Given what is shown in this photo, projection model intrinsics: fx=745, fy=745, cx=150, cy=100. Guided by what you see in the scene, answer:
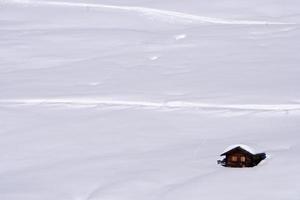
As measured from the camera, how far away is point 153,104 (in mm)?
6676

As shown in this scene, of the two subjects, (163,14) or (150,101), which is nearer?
(150,101)

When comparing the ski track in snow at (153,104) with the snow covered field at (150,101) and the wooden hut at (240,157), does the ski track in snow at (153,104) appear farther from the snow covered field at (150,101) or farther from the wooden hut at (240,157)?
the wooden hut at (240,157)

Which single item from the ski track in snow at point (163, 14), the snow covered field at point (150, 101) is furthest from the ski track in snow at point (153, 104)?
the ski track in snow at point (163, 14)

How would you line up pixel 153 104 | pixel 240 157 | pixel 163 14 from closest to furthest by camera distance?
1. pixel 240 157
2. pixel 153 104
3. pixel 163 14

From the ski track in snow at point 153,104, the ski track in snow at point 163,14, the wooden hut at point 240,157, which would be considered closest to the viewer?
the wooden hut at point 240,157

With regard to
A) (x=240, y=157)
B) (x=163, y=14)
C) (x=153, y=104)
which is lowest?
(x=153, y=104)

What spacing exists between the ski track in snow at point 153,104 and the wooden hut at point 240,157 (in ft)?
5.02

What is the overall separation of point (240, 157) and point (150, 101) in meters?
2.16

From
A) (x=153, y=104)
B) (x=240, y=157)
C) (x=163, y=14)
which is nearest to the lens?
(x=240, y=157)

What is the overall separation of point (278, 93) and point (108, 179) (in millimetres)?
2385

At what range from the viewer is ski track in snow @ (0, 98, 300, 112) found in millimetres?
6273

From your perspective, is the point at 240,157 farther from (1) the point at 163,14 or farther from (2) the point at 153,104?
(1) the point at 163,14

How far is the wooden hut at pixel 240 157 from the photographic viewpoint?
15.4ft

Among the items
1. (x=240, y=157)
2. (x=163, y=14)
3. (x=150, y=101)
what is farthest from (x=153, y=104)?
(x=163, y=14)
